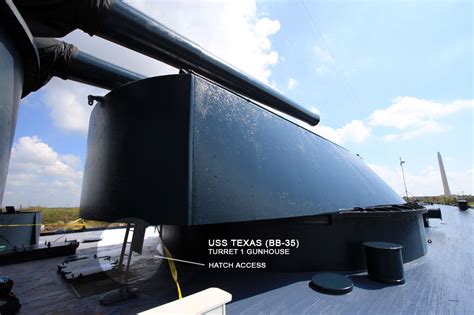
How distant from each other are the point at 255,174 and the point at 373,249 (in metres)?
3.95

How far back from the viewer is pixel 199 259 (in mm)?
6691

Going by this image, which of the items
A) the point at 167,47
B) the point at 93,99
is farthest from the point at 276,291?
the point at 167,47

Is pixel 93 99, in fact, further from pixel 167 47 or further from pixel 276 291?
pixel 276 291

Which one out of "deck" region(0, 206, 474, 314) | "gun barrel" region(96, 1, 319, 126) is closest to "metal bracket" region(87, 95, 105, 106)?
"gun barrel" region(96, 1, 319, 126)

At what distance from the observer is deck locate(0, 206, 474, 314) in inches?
161

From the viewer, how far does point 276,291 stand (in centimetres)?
488

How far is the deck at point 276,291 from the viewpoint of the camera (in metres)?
4.09

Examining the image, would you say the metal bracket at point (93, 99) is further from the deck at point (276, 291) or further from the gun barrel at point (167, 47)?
the deck at point (276, 291)

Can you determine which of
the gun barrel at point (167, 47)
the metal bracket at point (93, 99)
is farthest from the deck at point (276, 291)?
the gun barrel at point (167, 47)

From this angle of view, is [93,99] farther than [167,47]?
No

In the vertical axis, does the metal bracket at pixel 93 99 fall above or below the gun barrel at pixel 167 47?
below

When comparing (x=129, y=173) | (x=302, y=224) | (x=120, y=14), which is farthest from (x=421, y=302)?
(x=120, y=14)

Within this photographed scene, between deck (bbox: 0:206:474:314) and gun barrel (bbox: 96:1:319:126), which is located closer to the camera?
deck (bbox: 0:206:474:314)

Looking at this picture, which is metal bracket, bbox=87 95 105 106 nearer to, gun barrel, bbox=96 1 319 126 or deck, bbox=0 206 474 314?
gun barrel, bbox=96 1 319 126
